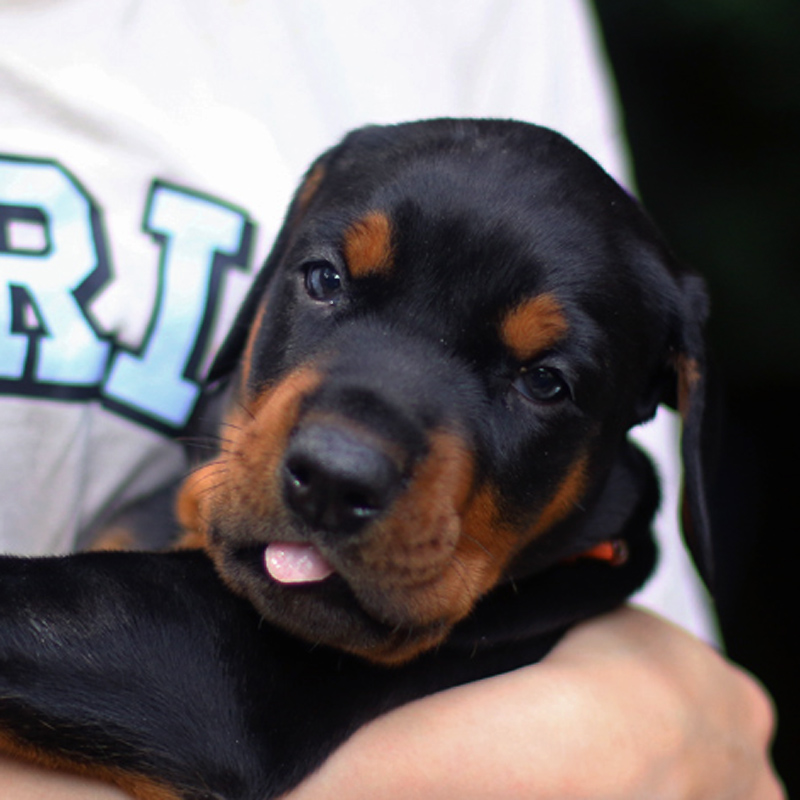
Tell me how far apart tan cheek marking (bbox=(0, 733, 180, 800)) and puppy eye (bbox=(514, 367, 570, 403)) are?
99 cm

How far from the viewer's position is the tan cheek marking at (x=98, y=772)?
164cm

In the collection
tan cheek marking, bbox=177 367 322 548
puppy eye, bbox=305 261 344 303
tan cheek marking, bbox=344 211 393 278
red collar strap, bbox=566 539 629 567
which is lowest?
red collar strap, bbox=566 539 629 567

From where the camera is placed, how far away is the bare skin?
1.80 m

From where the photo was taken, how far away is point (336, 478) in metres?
1.53

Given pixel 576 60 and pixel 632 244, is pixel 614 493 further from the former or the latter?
pixel 576 60

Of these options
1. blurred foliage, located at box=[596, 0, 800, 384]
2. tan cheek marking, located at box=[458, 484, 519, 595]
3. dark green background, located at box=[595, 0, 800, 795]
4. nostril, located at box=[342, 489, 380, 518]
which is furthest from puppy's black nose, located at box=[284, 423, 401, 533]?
blurred foliage, located at box=[596, 0, 800, 384]

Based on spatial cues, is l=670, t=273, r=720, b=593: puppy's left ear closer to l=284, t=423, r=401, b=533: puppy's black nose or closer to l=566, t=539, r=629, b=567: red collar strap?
l=566, t=539, r=629, b=567: red collar strap

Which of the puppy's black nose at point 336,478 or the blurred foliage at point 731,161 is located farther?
the blurred foliage at point 731,161

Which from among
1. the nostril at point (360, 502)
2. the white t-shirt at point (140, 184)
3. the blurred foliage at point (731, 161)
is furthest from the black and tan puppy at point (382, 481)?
the blurred foliage at point (731, 161)

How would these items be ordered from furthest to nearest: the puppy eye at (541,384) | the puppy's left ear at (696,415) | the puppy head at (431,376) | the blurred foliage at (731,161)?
the blurred foliage at (731,161), the puppy's left ear at (696,415), the puppy eye at (541,384), the puppy head at (431,376)

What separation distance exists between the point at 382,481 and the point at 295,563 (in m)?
0.23

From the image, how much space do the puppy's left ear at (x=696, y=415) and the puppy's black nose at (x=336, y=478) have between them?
83cm

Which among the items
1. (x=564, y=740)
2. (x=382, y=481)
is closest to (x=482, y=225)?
(x=382, y=481)

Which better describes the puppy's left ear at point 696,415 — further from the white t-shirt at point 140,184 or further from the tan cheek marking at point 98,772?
the tan cheek marking at point 98,772
